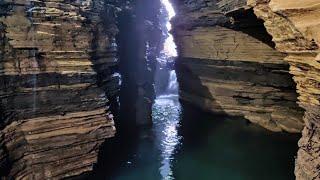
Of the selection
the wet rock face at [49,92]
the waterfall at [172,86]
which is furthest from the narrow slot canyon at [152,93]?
the waterfall at [172,86]

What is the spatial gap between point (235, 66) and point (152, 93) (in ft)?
19.9

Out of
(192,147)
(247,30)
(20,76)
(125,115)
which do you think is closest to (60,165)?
(20,76)

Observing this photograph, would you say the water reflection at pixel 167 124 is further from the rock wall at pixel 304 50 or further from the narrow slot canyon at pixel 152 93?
the rock wall at pixel 304 50

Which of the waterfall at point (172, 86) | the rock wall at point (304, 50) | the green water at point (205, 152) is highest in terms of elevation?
the rock wall at point (304, 50)

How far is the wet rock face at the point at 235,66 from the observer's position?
15414 millimetres

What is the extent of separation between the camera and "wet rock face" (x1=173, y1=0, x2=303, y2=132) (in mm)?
15414

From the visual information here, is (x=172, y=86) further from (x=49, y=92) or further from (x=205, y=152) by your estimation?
(x=49, y=92)

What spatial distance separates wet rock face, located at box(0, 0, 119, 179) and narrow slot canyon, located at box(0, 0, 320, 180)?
0.03 meters

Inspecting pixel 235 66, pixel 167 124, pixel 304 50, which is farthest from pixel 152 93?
pixel 304 50

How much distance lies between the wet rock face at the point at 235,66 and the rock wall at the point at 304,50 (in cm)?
369

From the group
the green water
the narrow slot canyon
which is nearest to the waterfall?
the narrow slot canyon

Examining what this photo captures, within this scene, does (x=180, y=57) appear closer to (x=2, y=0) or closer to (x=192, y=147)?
(x=192, y=147)

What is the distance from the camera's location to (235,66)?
1759cm

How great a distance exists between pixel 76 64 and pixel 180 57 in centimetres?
1253
